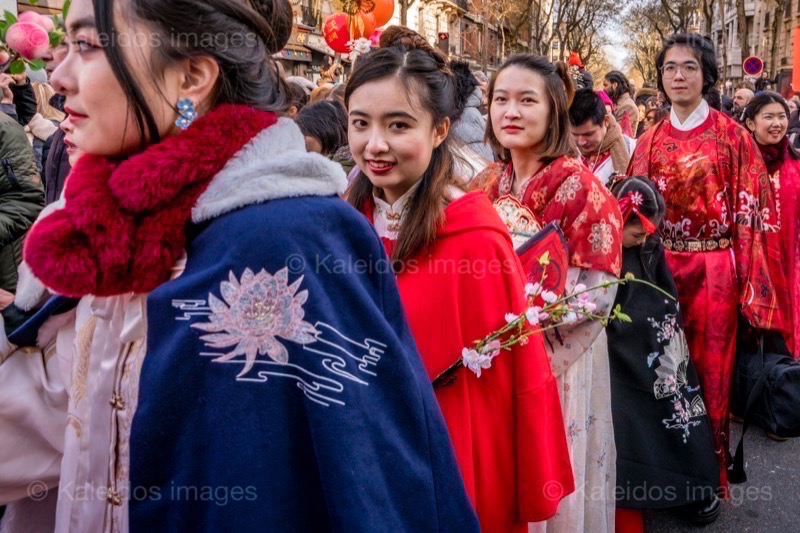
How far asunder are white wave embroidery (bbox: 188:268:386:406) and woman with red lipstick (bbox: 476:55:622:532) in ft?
5.32

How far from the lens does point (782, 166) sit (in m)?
4.86

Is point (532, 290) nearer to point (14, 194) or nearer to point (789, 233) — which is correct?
point (14, 194)

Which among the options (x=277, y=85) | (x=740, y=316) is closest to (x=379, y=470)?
(x=277, y=85)

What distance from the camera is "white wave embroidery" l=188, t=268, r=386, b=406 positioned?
43.1 inches

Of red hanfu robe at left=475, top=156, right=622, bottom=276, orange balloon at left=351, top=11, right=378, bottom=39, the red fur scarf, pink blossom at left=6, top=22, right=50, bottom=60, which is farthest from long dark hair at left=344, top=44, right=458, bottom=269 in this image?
orange balloon at left=351, top=11, right=378, bottom=39

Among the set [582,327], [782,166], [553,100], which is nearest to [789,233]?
[782,166]

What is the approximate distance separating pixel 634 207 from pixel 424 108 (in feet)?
4.61

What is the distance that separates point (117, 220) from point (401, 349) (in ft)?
1.72

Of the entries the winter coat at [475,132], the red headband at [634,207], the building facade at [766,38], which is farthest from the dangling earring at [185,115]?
the building facade at [766,38]

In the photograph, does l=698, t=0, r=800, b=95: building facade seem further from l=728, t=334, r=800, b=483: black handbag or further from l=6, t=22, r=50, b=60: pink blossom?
l=6, t=22, r=50, b=60: pink blossom

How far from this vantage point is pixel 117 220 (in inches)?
44.7

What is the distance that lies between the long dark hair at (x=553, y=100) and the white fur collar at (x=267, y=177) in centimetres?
178

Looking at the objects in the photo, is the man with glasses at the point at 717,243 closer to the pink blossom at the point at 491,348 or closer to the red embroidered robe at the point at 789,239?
the red embroidered robe at the point at 789,239

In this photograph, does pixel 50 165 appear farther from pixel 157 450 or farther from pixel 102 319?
pixel 157 450
